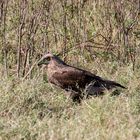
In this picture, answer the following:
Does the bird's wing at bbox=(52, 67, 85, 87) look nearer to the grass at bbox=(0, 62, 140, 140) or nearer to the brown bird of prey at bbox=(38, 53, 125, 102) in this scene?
the brown bird of prey at bbox=(38, 53, 125, 102)

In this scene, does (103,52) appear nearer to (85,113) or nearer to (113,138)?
(85,113)

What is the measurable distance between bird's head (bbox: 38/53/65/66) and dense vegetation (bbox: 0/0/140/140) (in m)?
0.21

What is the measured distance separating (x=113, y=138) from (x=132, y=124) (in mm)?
380

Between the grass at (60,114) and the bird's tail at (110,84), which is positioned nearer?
the grass at (60,114)

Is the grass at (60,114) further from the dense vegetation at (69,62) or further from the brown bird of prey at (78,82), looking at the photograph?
the brown bird of prey at (78,82)

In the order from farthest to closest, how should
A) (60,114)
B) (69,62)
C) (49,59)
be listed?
(69,62) → (49,59) → (60,114)

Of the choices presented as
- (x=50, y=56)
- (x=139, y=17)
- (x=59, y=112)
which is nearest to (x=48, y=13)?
(x=50, y=56)

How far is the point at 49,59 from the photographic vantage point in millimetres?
6820

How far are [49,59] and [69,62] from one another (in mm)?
1053

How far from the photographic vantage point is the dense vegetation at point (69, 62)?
4.84 metres

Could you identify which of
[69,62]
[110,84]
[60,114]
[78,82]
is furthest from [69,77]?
[69,62]

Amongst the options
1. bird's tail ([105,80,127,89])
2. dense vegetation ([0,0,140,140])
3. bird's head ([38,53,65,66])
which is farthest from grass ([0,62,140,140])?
bird's head ([38,53,65,66])

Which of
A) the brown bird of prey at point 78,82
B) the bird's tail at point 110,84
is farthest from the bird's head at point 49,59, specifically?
the bird's tail at point 110,84

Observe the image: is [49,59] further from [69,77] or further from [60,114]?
[60,114]
